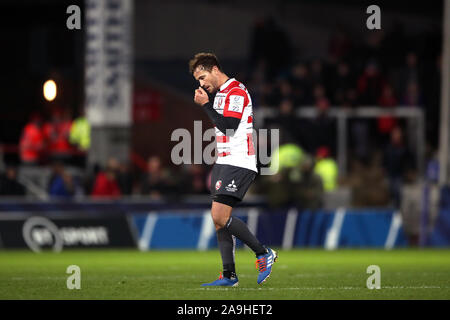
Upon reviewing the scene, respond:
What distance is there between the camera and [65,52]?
110ft

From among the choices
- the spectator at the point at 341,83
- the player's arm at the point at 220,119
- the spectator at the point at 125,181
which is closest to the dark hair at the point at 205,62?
the player's arm at the point at 220,119

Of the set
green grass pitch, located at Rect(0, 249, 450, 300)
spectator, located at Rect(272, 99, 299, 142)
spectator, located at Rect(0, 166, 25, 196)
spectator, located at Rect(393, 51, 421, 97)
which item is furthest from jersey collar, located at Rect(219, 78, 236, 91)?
spectator, located at Rect(393, 51, 421, 97)

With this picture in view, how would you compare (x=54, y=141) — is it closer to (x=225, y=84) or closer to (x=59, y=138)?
(x=59, y=138)

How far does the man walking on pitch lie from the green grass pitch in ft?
1.09

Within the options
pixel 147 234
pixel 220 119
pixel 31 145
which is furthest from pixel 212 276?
pixel 31 145

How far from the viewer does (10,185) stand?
23.4m

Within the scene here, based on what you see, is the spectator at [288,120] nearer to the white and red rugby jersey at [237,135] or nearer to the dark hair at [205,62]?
the dark hair at [205,62]

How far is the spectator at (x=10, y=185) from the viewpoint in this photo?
23.3 m

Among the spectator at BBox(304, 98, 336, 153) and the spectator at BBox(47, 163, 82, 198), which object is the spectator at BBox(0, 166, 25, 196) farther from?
the spectator at BBox(304, 98, 336, 153)

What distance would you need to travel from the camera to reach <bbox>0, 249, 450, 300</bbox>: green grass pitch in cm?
1020

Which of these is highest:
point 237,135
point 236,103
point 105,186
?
point 236,103

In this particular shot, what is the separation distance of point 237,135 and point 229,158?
25 cm
